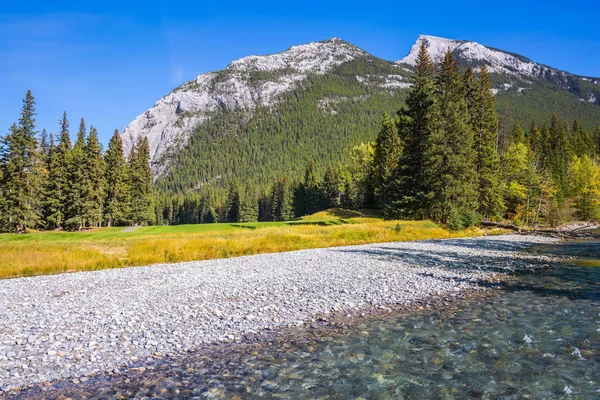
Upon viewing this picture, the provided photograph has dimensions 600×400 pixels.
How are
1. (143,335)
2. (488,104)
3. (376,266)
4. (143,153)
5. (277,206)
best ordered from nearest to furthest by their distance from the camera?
(143,335), (376,266), (488,104), (143,153), (277,206)

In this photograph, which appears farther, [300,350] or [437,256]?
[437,256]

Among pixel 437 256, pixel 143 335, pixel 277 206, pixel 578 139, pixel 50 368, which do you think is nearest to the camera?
pixel 50 368

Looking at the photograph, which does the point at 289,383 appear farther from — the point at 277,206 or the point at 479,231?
the point at 277,206

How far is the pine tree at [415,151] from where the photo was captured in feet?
127

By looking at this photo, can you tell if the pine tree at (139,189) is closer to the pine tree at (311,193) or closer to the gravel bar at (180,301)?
the pine tree at (311,193)

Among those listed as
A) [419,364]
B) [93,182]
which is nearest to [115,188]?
[93,182]

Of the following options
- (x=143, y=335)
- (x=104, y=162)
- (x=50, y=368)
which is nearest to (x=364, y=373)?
(x=143, y=335)

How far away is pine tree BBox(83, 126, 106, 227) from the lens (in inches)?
2101

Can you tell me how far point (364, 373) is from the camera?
6.80 m

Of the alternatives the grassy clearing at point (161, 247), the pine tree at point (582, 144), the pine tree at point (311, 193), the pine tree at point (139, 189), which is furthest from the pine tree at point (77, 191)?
the pine tree at point (582, 144)

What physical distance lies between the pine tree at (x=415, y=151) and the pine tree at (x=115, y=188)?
48.1m

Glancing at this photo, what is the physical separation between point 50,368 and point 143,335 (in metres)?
2.03

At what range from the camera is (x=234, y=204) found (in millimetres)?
122250

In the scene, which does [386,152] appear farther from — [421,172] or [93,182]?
[93,182]
